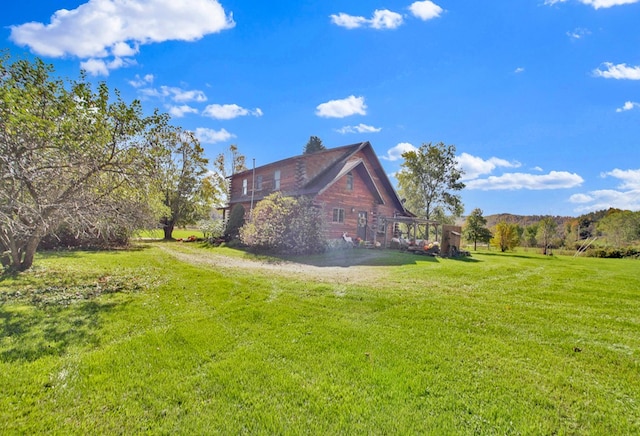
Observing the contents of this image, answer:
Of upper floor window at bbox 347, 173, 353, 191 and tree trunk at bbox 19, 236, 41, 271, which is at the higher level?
upper floor window at bbox 347, 173, 353, 191

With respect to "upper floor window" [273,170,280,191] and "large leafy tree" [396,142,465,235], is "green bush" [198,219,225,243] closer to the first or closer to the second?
"upper floor window" [273,170,280,191]

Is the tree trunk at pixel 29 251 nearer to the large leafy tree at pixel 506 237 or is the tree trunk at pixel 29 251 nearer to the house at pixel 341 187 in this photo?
the house at pixel 341 187

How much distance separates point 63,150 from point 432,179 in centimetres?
3038

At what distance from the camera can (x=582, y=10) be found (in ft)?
34.1

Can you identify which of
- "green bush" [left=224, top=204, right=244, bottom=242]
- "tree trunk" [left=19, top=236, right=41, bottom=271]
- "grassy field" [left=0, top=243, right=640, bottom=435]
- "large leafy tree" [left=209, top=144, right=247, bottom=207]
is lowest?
"grassy field" [left=0, top=243, right=640, bottom=435]

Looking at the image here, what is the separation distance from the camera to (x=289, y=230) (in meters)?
15.5

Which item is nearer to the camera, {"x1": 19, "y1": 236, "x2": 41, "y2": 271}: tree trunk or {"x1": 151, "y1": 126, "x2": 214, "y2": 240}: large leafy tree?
{"x1": 19, "y1": 236, "x2": 41, "y2": 271}: tree trunk

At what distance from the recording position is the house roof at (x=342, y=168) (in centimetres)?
1967

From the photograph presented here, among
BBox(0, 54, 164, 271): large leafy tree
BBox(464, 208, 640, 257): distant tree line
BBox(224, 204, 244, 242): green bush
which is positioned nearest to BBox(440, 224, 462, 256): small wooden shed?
BBox(464, 208, 640, 257): distant tree line

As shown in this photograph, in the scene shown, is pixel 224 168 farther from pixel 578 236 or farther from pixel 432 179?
pixel 578 236

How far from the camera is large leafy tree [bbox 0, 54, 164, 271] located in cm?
586

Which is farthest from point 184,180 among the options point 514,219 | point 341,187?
point 514,219

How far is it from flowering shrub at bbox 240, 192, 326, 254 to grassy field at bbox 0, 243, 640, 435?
7995 millimetres

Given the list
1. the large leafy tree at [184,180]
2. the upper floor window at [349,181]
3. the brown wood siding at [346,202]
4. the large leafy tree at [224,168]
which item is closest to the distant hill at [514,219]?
the brown wood siding at [346,202]
